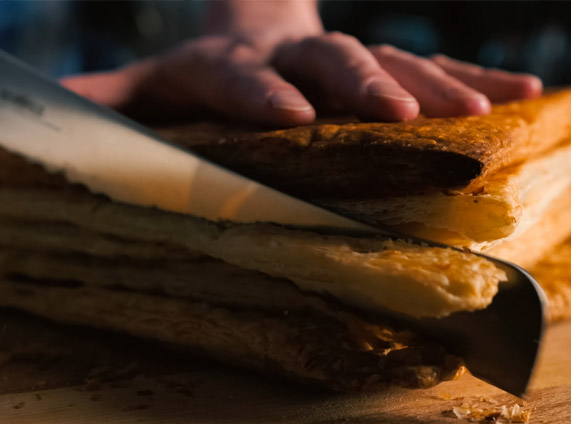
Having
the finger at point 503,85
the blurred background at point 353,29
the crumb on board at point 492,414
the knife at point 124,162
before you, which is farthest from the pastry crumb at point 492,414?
the blurred background at point 353,29

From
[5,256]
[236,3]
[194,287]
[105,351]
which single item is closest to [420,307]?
[194,287]

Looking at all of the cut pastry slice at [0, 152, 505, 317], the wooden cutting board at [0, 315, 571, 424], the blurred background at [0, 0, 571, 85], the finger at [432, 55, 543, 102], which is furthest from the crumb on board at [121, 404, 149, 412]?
the blurred background at [0, 0, 571, 85]

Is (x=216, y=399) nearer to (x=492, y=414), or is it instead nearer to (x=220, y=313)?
(x=220, y=313)

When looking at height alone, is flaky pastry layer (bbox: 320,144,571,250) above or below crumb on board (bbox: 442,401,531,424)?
above

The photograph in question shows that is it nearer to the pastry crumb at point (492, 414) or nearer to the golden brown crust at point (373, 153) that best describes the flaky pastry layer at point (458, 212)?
the golden brown crust at point (373, 153)

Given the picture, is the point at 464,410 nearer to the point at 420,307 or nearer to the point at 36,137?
the point at 420,307

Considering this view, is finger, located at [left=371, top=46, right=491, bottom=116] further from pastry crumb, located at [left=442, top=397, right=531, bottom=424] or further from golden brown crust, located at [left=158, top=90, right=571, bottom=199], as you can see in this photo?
pastry crumb, located at [left=442, top=397, right=531, bottom=424]
